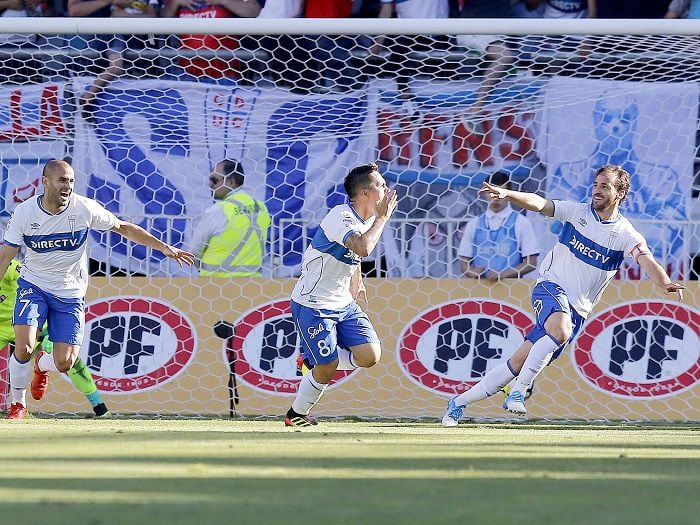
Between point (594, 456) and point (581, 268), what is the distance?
2955 millimetres

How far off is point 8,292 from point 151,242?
71.7 inches

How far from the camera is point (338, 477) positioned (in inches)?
186

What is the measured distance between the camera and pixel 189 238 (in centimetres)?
1027

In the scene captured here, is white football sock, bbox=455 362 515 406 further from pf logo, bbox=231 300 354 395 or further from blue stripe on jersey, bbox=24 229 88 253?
blue stripe on jersey, bbox=24 229 88 253

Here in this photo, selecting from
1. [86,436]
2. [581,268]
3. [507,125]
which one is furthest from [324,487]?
[507,125]

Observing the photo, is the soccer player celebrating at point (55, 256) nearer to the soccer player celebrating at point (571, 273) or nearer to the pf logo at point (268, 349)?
the pf logo at point (268, 349)

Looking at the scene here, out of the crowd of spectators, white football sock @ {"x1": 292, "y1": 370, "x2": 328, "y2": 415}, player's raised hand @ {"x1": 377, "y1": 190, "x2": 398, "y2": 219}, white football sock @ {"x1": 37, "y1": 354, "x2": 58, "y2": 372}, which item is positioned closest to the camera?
player's raised hand @ {"x1": 377, "y1": 190, "x2": 398, "y2": 219}

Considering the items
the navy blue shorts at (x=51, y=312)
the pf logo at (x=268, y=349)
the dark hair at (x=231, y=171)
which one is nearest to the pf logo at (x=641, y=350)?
the pf logo at (x=268, y=349)

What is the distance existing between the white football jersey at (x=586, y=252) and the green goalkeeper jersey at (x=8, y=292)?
3.99 metres

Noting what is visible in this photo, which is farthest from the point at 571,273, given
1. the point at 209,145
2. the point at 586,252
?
the point at 209,145

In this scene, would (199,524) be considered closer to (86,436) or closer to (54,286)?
(86,436)

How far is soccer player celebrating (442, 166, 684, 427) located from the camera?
8.45 m

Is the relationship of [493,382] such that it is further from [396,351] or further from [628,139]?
[628,139]

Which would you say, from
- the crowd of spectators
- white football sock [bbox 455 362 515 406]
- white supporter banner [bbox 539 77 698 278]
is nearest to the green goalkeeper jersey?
the crowd of spectators
